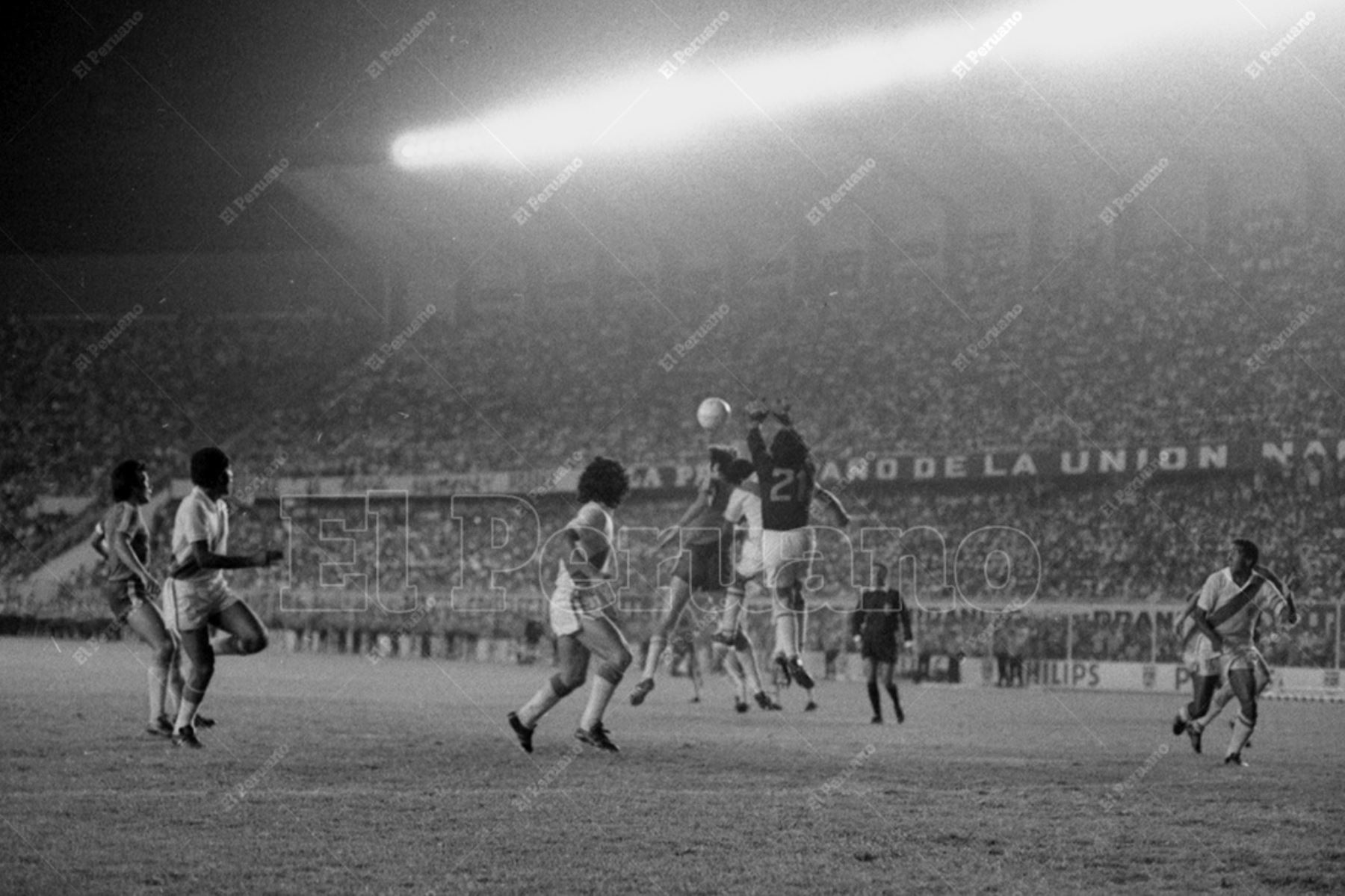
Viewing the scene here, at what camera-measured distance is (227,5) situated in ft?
117

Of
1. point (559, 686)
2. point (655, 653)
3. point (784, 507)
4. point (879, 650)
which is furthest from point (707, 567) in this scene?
point (559, 686)

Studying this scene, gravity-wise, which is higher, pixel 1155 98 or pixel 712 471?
pixel 1155 98

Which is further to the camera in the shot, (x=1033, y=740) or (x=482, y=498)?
(x=482, y=498)

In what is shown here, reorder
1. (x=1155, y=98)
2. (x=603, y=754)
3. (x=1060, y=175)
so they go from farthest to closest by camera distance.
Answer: (x=1060, y=175), (x=1155, y=98), (x=603, y=754)

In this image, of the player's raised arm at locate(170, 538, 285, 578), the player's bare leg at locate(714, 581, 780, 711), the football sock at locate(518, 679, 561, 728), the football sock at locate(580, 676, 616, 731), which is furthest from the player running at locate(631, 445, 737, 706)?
the player's raised arm at locate(170, 538, 285, 578)

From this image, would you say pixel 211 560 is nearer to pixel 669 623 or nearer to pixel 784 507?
pixel 784 507

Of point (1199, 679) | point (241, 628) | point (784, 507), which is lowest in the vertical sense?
point (1199, 679)

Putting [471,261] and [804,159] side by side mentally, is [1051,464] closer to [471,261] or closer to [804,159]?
[804,159]

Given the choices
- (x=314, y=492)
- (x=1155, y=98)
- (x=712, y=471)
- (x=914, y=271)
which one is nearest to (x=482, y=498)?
(x=314, y=492)

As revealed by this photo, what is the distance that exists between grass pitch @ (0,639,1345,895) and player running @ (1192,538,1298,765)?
0.66 m

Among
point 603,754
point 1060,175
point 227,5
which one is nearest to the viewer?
point 603,754

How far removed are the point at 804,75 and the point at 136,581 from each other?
74.7ft

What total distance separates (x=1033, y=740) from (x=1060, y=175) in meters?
24.3

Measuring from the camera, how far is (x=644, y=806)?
1041 centimetres
